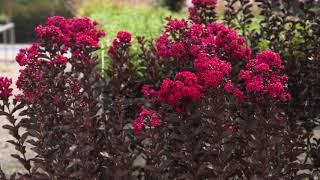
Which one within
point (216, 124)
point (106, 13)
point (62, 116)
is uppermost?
point (106, 13)

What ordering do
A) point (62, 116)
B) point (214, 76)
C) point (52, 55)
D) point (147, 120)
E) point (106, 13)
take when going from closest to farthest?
point (214, 76), point (147, 120), point (62, 116), point (52, 55), point (106, 13)

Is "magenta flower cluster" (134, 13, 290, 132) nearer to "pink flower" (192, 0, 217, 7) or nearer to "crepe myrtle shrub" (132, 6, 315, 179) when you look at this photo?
"crepe myrtle shrub" (132, 6, 315, 179)

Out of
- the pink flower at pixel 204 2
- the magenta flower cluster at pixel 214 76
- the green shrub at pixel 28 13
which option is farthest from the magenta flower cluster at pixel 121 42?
the green shrub at pixel 28 13

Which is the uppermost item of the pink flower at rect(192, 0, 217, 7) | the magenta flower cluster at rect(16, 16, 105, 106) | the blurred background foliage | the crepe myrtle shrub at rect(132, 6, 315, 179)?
the blurred background foliage

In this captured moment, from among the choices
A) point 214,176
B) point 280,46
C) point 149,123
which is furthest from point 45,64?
point 280,46

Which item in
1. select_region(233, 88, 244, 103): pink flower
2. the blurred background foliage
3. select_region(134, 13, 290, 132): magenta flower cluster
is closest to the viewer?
select_region(134, 13, 290, 132): magenta flower cluster

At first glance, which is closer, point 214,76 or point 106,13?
point 214,76

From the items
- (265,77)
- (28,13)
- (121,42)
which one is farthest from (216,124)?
(28,13)

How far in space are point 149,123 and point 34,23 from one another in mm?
19757

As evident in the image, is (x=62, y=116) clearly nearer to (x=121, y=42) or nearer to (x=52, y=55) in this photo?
(x=52, y=55)

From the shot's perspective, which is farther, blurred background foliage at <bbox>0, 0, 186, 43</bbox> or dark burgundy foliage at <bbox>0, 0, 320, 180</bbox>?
blurred background foliage at <bbox>0, 0, 186, 43</bbox>

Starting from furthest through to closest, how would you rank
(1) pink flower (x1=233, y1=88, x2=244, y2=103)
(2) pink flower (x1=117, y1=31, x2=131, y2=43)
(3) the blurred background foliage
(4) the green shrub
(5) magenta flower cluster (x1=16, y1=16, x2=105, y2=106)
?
(4) the green shrub, (3) the blurred background foliage, (2) pink flower (x1=117, y1=31, x2=131, y2=43), (5) magenta flower cluster (x1=16, y1=16, x2=105, y2=106), (1) pink flower (x1=233, y1=88, x2=244, y2=103)

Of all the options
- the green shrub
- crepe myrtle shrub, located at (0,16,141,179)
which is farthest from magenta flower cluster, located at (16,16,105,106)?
the green shrub

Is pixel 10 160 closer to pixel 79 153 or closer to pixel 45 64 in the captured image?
pixel 45 64
